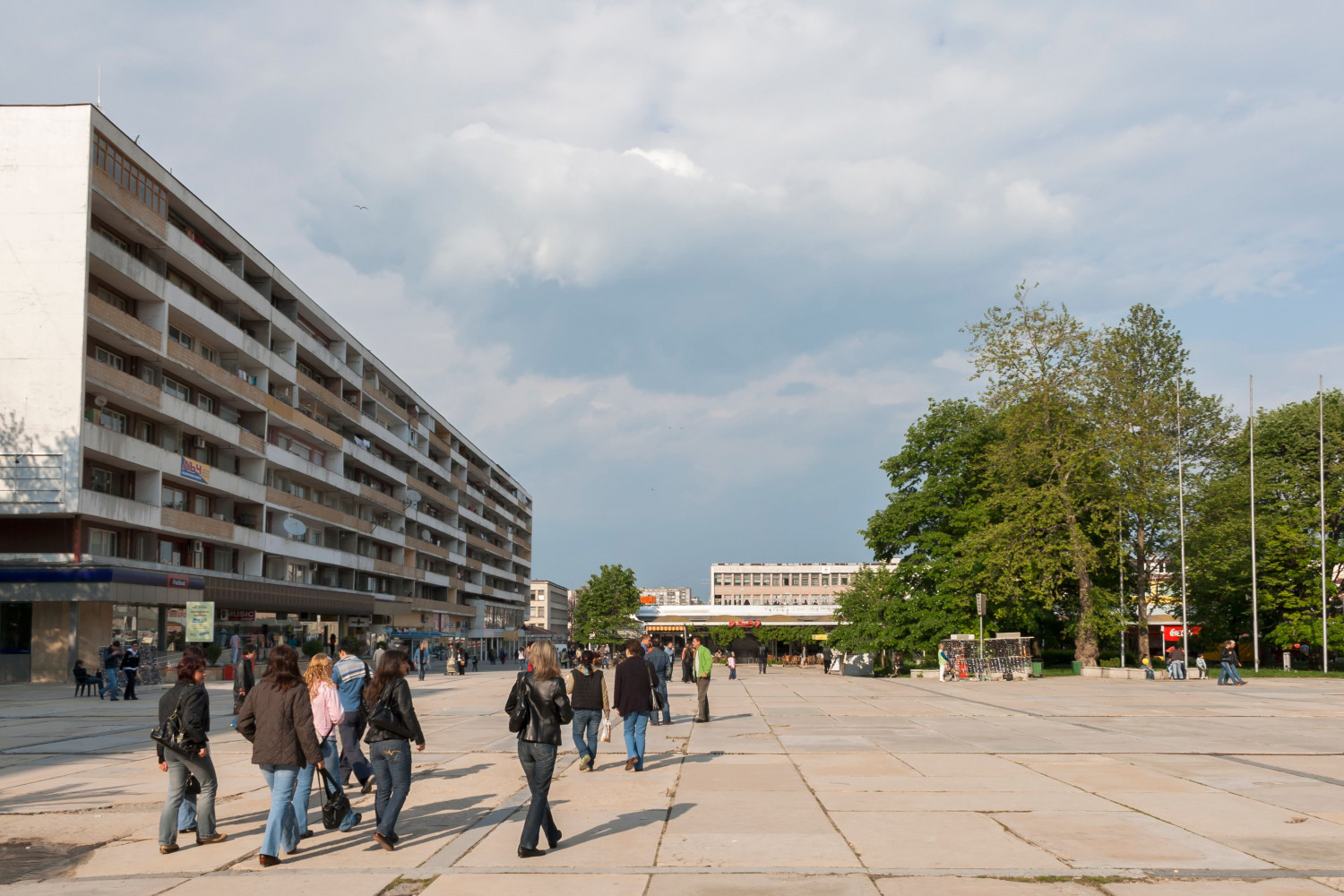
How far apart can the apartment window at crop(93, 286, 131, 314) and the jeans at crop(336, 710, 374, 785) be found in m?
36.3

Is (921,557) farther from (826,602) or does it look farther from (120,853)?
(826,602)

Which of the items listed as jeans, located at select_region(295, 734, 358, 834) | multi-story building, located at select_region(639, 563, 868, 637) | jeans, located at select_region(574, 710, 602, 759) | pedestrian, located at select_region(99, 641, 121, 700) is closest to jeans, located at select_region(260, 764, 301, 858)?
jeans, located at select_region(295, 734, 358, 834)

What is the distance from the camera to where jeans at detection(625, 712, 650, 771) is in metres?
14.0

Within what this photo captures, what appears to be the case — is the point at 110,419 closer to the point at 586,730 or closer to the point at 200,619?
the point at 200,619

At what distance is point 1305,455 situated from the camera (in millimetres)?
52938

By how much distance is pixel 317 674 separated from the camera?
10.0m

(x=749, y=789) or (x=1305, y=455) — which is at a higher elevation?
(x=1305, y=455)

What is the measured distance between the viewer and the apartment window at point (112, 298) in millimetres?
42438

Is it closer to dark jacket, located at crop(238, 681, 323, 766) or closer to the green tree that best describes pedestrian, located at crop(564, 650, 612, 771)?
dark jacket, located at crop(238, 681, 323, 766)

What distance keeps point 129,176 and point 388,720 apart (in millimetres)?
41451

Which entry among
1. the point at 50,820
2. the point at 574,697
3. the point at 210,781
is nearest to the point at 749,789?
the point at 574,697

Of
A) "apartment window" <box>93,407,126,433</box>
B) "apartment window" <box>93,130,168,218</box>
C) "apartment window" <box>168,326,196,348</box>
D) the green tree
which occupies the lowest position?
the green tree

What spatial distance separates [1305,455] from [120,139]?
183ft

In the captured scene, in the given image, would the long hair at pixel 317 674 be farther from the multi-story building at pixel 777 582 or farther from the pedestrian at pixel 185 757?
the multi-story building at pixel 777 582
